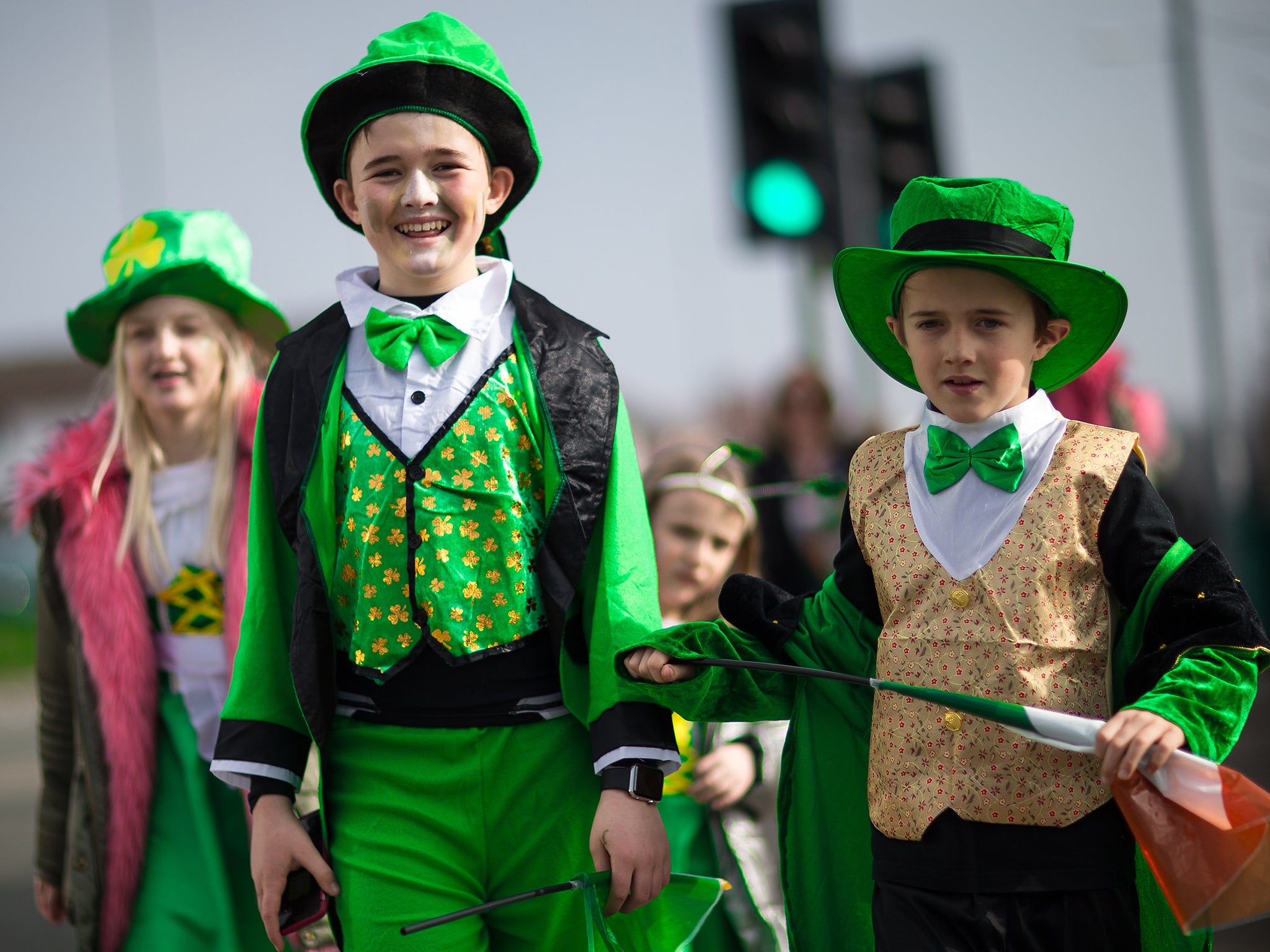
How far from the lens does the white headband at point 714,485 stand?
4.16m

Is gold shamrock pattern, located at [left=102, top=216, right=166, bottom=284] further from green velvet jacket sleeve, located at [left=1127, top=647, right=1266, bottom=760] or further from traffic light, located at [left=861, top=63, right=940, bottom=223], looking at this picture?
traffic light, located at [left=861, top=63, right=940, bottom=223]

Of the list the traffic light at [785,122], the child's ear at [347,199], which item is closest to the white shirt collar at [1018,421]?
the child's ear at [347,199]

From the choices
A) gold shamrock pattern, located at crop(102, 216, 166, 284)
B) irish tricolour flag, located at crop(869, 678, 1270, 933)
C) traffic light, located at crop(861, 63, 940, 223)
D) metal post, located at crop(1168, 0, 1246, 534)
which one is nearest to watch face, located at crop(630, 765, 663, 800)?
irish tricolour flag, located at crop(869, 678, 1270, 933)

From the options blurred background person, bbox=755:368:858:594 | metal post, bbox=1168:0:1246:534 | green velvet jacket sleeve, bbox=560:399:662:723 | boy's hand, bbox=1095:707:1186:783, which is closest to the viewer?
boy's hand, bbox=1095:707:1186:783

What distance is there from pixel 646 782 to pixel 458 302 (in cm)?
97

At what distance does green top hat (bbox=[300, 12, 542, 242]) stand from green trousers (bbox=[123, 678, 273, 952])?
1.62 metres

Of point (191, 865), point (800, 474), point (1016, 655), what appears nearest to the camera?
point (1016, 655)

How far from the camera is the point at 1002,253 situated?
235 cm

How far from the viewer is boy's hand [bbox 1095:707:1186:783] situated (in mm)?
2020

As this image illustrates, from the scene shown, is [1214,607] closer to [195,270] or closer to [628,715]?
[628,715]

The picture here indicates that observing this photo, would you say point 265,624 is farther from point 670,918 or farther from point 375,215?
point 670,918

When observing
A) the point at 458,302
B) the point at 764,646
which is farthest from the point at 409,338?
the point at 764,646

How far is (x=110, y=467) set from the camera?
11.9ft

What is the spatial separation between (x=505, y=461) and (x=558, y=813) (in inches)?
26.0
